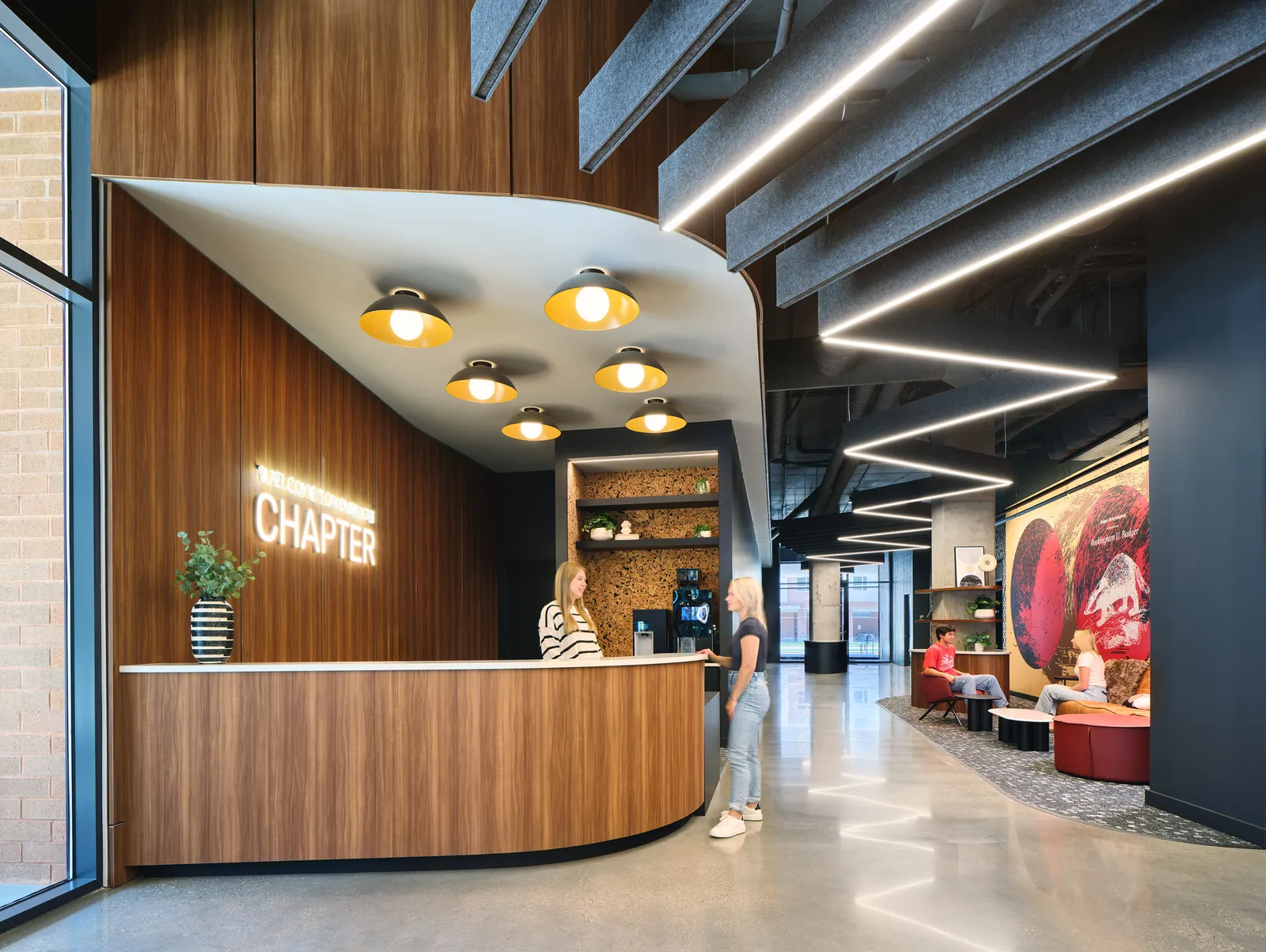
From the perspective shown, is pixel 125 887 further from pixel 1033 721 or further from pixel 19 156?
pixel 1033 721

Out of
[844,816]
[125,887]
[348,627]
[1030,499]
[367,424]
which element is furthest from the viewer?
[1030,499]

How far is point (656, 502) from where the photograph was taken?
8.92 metres

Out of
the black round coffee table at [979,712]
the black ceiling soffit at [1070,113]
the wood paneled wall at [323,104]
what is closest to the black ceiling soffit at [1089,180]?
the black ceiling soffit at [1070,113]

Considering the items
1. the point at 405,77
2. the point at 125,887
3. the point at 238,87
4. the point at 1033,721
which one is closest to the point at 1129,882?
the point at 1033,721

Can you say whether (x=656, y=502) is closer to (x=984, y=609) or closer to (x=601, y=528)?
(x=601, y=528)

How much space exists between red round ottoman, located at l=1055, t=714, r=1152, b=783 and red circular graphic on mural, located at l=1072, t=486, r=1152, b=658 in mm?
3032

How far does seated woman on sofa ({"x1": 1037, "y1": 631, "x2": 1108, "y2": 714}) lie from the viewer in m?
8.70

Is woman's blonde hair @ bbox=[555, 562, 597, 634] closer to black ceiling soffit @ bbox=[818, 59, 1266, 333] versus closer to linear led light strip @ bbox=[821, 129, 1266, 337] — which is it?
linear led light strip @ bbox=[821, 129, 1266, 337]

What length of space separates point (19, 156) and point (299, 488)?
2.68 meters

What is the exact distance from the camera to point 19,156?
4203mm

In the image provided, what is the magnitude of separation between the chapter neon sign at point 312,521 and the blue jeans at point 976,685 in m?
7.32

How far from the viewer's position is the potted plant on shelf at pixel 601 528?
→ 8.93m

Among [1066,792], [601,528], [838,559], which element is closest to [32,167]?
[601,528]

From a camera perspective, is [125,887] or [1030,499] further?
[1030,499]
